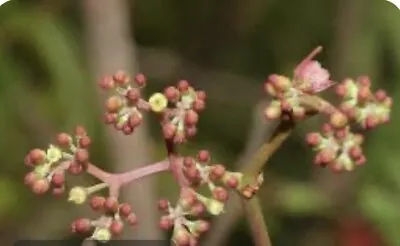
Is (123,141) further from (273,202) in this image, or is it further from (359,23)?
(359,23)

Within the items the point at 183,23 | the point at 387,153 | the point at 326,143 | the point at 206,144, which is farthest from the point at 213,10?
the point at 326,143

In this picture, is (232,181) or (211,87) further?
(211,87)

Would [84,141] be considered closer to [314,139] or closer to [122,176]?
[122,176]

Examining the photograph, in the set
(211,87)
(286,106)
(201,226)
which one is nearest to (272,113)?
Answer: (286,106)

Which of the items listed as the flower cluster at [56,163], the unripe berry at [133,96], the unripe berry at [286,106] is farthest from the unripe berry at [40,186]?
the unripe berry at [286,106]

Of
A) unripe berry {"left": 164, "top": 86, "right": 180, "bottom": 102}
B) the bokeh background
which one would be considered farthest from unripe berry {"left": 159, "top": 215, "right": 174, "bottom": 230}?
the bokeh background

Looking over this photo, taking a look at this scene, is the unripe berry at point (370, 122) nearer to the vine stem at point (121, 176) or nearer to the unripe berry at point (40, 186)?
the vine stem at point (121, 176)
